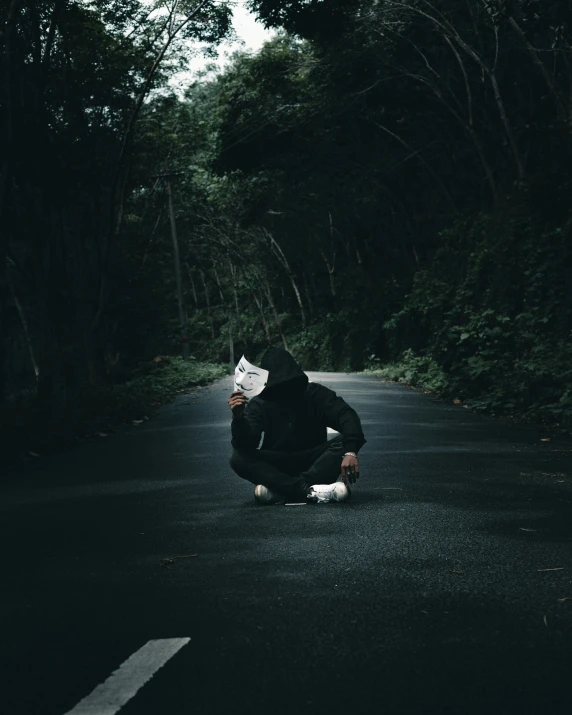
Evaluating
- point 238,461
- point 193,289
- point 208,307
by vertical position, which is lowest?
point 238,461

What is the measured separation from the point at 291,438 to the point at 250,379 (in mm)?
869

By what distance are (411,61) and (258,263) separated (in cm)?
3727

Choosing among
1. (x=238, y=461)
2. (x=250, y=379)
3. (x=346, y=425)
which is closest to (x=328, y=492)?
(x=346, y=425)

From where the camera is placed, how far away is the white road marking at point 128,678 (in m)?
3.96

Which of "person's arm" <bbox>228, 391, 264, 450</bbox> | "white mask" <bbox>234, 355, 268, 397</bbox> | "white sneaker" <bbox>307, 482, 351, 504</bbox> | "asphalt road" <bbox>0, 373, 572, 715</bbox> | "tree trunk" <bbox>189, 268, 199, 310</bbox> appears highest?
"tree trunk" <bbox>189, 268, 199, 310</bbox>

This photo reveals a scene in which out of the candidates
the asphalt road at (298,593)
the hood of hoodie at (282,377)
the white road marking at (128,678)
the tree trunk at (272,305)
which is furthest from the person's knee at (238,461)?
the tree trunk at (272,305)

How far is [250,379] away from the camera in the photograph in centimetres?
826

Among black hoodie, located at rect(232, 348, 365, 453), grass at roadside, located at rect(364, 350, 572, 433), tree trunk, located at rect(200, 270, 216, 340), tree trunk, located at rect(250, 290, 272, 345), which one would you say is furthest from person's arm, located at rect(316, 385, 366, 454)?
tree trunk, located at rect(200, 270, 216, 340)

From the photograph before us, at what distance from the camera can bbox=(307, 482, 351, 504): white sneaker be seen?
344 inches

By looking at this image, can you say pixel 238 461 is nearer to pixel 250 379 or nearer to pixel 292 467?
pixel 292 467

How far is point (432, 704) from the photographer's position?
3.89m

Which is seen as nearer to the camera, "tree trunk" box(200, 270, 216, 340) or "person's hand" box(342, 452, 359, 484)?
"person's hand" box(342, 452, 359, 484)

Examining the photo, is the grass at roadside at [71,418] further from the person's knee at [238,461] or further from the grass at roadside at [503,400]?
the grass at roadside at [503,400]

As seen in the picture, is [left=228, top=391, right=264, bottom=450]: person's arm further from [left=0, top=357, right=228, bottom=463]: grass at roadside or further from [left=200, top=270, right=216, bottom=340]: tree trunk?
[left=200, top=270, right=216, bottom=340]: tree trunk
